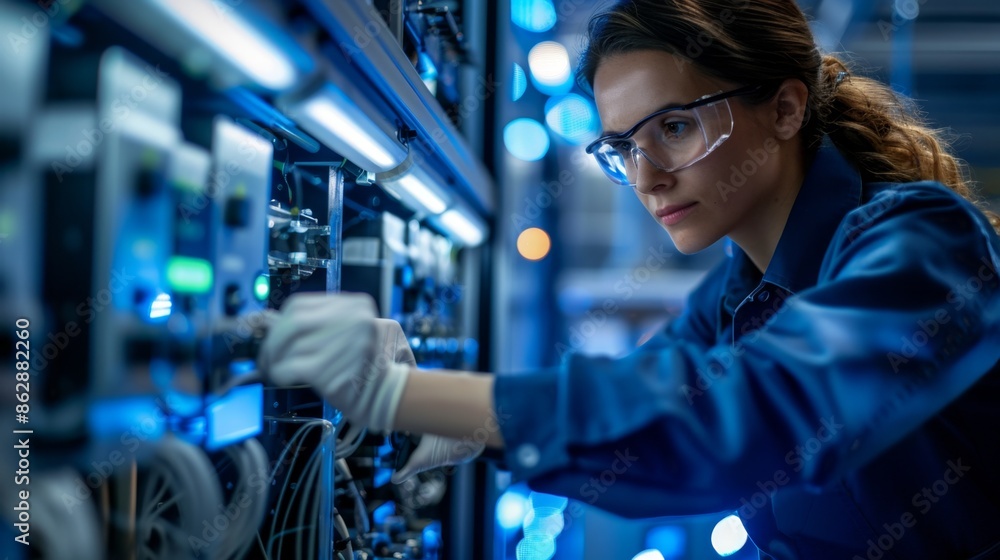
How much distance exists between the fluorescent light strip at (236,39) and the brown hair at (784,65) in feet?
1.74

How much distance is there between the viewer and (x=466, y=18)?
228cm

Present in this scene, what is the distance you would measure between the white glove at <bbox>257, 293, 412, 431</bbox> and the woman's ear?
0.73m

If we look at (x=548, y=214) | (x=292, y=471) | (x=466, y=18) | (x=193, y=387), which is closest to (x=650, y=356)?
(x=193, y=387)

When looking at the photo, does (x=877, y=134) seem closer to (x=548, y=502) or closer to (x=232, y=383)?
(x=232, y=383)

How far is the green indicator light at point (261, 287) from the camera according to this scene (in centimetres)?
87

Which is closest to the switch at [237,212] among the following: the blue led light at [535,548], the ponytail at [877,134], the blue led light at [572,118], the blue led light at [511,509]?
the ponytail at [877,134]

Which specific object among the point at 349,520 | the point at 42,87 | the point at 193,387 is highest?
the point at 42,87

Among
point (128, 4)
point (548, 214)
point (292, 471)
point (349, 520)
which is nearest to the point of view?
point (128, 4)

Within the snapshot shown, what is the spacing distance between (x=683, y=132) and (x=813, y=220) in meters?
0.25

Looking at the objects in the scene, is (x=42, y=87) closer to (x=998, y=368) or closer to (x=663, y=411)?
(x=663, y=411)

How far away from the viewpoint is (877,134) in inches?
44.1

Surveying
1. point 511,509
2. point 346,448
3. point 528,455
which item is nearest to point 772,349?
point 528,455

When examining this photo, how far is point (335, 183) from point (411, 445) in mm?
577

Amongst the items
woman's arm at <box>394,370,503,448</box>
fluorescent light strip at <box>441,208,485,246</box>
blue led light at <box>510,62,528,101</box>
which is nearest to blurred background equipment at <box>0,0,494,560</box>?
woman's arm at <box>394,370,503,448</box>
